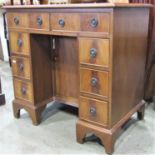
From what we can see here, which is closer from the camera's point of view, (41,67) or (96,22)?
(96,22)

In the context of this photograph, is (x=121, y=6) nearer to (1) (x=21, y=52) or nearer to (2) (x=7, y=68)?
(1) (x=21, y=52)

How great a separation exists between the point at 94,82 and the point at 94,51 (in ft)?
0.64

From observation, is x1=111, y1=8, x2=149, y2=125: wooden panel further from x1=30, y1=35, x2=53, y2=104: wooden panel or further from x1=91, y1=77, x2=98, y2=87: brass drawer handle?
x1=30, y1=35, x2=53, y2=104: wooden panel

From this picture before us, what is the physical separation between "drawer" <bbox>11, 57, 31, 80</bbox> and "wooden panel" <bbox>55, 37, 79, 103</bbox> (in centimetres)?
25

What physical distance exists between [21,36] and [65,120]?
30.3 inches

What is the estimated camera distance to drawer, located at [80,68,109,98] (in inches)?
57.6

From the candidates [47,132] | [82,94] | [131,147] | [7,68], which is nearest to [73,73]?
[82,94]

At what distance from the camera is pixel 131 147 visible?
1.65 m

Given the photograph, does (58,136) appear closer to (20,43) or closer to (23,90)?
(23,90)

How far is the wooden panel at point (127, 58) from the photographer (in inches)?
56.4

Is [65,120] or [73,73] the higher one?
[73,73]

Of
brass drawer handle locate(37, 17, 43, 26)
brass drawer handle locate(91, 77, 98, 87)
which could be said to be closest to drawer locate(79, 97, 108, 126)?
brass drawer handle locate(91, 77, 98, 87)

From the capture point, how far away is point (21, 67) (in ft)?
6.27

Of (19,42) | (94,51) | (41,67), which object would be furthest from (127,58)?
(19,42)
